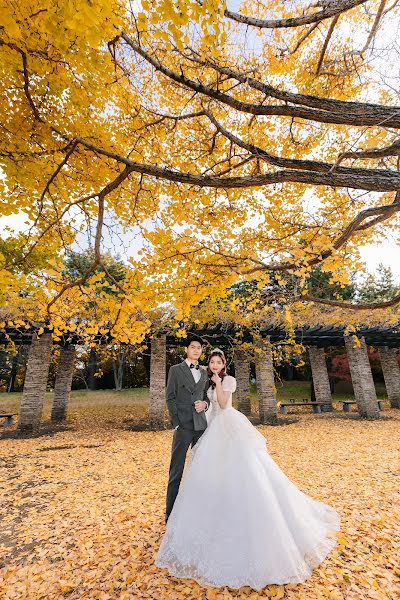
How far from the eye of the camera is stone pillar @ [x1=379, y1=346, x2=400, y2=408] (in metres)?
16.4

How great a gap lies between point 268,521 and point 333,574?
2.69 ft

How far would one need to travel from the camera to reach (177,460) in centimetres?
332

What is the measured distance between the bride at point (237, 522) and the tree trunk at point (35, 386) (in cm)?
1024

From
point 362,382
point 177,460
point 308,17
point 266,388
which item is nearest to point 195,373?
point 177,460

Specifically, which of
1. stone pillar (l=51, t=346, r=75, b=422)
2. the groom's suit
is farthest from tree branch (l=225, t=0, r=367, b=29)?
stone pillar (l=51, t=346, r=75, b=422)

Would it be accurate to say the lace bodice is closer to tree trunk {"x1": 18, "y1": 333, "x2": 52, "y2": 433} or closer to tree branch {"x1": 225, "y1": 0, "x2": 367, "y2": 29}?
tree branch {"x1": 225, "y1": 0, "x2": 367, "y2": 29}

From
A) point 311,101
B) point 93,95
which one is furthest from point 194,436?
point 93,95

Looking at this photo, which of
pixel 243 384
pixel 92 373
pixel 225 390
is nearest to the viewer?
pixel 225 390

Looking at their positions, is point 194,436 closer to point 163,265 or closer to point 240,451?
point 240,451

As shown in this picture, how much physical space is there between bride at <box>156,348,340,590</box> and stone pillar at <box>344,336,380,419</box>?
12.1 metres

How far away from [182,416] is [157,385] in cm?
908

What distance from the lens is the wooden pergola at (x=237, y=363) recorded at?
36.7 ft

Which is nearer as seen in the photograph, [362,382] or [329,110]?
[329,110]

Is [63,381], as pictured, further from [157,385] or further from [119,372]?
[119,372]
